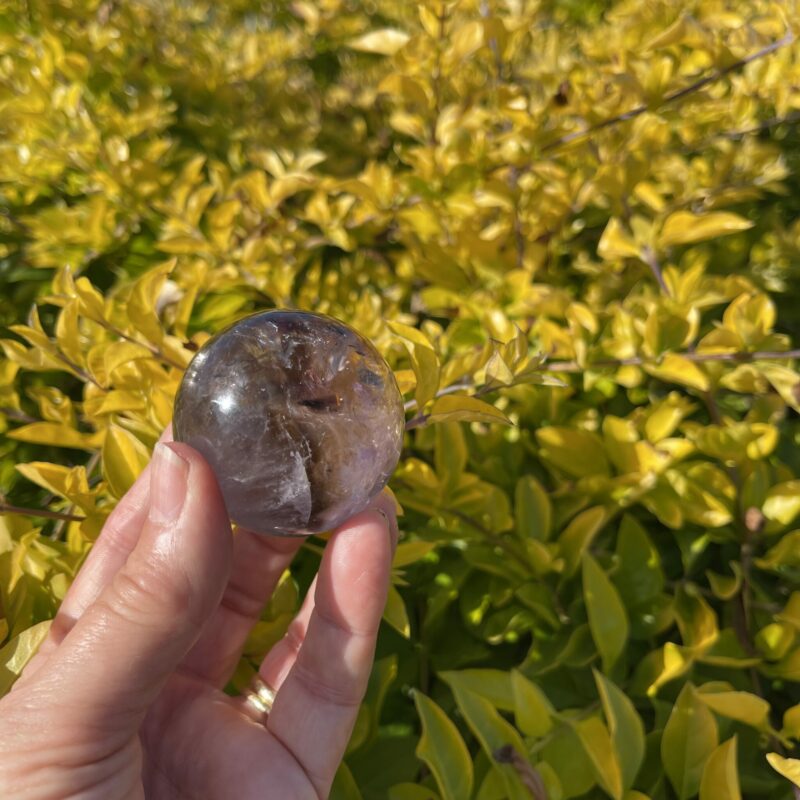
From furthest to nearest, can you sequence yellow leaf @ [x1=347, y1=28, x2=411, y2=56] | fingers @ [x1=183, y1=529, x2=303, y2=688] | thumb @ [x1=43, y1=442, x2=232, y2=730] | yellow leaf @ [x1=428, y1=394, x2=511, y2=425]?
yellow leaf @ [x1=347, y1=28, x2=411, y2=56], fingers @ [x1=183, y1=529, x2=303, y2=688], yellow leaf @ [x1=428, y1=394, x2=511, y2=425], thumb @ [x1=43, y1=442, x2=232, y2=730]

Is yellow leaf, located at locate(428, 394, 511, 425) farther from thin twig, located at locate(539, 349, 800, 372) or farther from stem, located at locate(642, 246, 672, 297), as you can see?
stem, located at locate(642, 246, 672, 297)

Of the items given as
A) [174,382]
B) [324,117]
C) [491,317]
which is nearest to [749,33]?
[491,317]

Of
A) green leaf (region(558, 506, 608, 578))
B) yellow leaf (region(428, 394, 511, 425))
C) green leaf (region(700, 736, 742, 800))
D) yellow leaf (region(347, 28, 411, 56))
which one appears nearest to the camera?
green leaf (region(700, 736, 742, 800))

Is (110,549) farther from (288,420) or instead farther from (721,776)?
(721,776)

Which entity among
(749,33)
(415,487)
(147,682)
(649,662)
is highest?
(749,33)

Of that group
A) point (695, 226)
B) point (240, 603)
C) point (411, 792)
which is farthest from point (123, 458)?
point (695, 226)

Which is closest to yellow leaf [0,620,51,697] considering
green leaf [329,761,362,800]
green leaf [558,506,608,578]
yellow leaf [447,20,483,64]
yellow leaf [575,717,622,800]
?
green leaf [329,761,362,800]

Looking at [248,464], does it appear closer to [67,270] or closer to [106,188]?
[67,270]
